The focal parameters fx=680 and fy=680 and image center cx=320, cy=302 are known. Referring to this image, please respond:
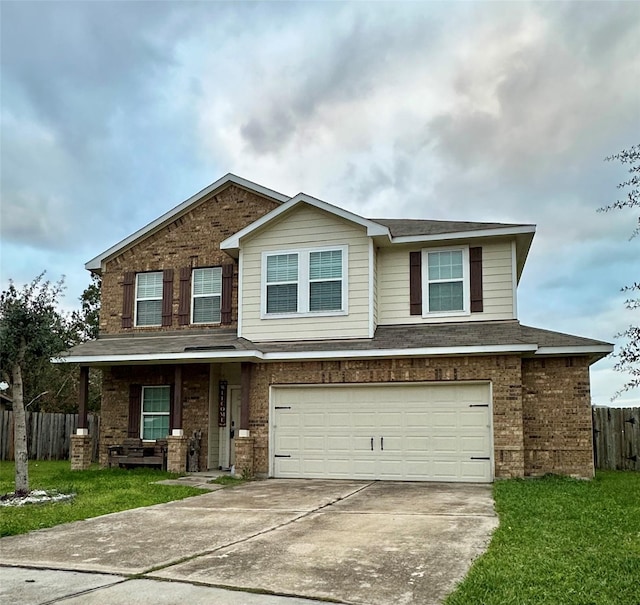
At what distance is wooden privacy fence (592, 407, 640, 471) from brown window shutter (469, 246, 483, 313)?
557 cm

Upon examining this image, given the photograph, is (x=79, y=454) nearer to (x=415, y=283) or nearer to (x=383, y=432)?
(x=383, y=432)

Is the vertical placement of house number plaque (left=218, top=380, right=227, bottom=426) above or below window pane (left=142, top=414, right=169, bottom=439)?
above

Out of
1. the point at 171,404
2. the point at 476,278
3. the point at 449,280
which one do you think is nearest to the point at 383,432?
the point at 449,280

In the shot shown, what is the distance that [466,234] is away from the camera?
15078 mm

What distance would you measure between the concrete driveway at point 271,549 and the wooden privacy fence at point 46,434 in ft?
38.7

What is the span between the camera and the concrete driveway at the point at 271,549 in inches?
230

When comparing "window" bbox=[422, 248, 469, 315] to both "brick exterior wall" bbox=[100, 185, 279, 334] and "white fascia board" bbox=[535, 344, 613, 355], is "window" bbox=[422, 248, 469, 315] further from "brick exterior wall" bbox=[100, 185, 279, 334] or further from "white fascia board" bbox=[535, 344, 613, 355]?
"brick exterior wall" bbox=[100, 185, 279, 334]

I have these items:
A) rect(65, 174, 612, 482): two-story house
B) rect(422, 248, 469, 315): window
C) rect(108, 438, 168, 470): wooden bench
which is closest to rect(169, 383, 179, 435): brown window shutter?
rect(65, 174, 612, 482): two-story house

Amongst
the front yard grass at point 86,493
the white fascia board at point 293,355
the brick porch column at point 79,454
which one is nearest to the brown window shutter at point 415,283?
the white fascia board at point 293,355

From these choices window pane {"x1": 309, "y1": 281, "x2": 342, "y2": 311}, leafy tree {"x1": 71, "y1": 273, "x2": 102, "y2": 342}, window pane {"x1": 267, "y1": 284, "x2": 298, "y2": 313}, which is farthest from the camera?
leafy tree {"x1": 71, "y1": 273, "x2": 102, "y2": 342}

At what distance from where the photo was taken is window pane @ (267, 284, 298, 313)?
52.2ft

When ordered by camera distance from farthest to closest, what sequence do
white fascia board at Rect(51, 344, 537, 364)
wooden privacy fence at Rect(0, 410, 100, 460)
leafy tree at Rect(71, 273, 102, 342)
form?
1. leafy tree at Rect(71, 273, 102, 342)
2. wooden privacy fence at Rect(0, 410, 100, 460)
3. white fascia board at Rect(51, 344, 537, 364)

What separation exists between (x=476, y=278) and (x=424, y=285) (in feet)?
3.86

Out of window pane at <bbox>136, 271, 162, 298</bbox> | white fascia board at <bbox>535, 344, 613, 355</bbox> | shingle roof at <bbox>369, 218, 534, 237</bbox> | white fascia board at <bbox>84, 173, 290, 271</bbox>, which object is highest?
white fascia board at <bbox>84, 173, 290, 271</bbox>
